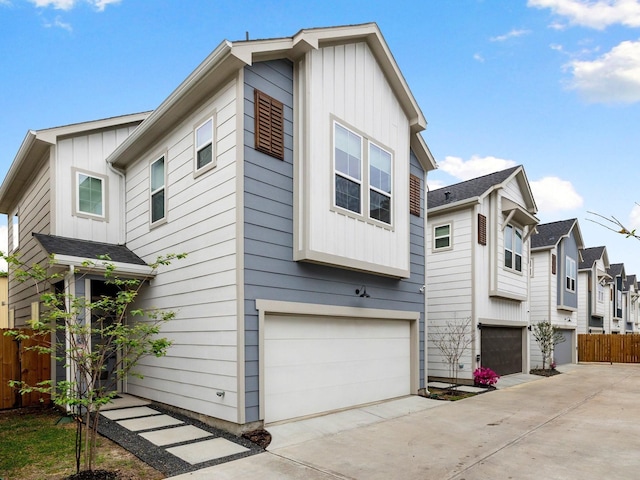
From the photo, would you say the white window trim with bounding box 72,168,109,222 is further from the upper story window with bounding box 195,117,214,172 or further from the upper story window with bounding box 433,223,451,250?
the upper story window with bounding box 433,223,451,250

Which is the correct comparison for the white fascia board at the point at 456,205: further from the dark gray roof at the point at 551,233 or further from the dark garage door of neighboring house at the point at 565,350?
the dark garage door of neighboring house at the point at 565,350

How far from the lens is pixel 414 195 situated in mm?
11031

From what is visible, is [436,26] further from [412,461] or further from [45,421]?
[45,421]

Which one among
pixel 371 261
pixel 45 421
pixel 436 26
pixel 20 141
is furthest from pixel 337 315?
pixel 436 26

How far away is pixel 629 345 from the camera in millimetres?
23875

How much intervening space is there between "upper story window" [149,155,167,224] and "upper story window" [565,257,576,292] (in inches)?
781

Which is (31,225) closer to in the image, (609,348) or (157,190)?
(157,190)

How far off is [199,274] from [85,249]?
3048 mm

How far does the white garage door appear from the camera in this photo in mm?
7379

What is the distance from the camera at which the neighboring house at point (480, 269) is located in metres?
13.8

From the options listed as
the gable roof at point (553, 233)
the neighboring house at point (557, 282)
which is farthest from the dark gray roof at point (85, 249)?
the gable roof at point (553, 233)

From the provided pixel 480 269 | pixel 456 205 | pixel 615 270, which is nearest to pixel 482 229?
pixel 456 205

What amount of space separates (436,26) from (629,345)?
68.7 ft

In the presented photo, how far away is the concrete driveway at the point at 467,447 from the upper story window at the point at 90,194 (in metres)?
6.78
